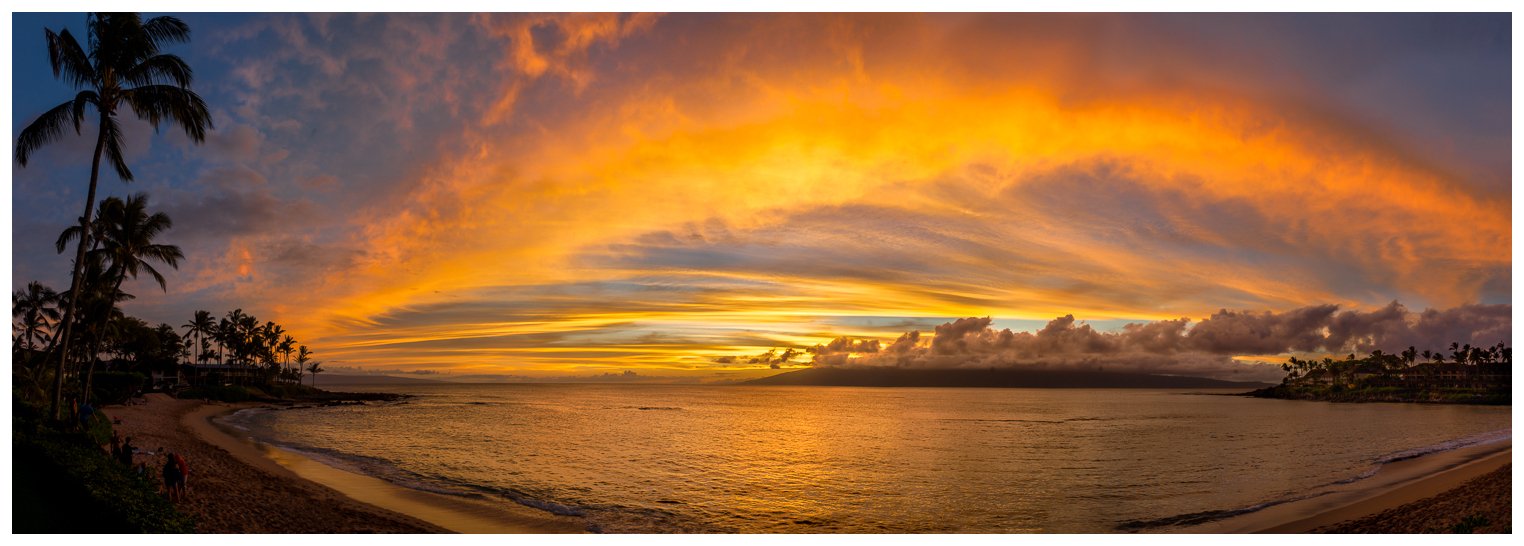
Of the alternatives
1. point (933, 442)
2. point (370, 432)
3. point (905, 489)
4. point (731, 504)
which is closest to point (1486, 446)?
point (933, 442)

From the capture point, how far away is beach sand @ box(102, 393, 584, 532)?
2139cm

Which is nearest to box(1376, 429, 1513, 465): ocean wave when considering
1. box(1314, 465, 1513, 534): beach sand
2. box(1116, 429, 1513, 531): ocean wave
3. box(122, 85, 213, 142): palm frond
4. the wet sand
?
box(1116, 429, 1513, 531): ocean wave

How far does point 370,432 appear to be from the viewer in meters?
64.4

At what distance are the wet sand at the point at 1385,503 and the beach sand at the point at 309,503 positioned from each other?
23.6 metres

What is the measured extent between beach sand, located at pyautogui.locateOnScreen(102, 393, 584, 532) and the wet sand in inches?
927

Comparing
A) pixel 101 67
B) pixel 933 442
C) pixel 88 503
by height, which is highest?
pixel 101 67

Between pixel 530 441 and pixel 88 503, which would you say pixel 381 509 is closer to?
pixel 88 503

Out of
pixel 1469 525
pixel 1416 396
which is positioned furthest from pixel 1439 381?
pixel 1469 525

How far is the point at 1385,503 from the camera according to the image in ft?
88.1

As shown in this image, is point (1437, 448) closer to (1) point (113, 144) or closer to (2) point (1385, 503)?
(2) point (1385, 503)

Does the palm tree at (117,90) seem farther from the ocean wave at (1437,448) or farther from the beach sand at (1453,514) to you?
the ocean wave at (1437,448)

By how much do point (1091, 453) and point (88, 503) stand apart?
51.5m

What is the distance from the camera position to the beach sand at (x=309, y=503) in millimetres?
21391

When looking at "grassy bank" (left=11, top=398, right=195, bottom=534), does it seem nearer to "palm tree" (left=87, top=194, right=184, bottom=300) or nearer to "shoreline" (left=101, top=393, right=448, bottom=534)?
"shoreline" (left=101, top=393, right=448, bottom=534)
